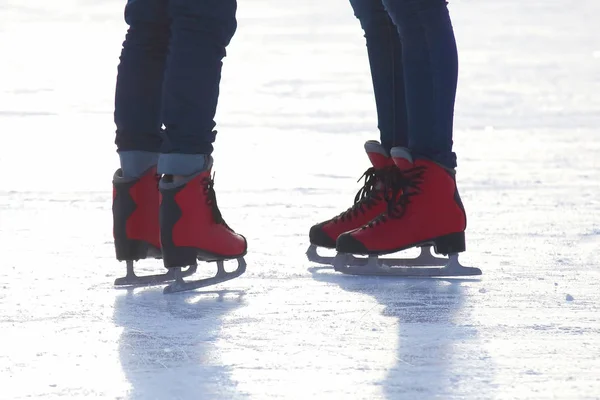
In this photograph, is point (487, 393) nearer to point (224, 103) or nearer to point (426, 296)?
point (426, 296)

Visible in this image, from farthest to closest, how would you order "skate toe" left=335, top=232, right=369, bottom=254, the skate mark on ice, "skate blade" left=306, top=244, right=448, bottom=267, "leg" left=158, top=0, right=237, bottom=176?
"skate blade" left=306, top=244, right=448, bottom=267
"skate toe" left=335, top=232, right=369, bottom=254
"leg" left=158, top=0, right=237, bottom=176
the skate mark on ice

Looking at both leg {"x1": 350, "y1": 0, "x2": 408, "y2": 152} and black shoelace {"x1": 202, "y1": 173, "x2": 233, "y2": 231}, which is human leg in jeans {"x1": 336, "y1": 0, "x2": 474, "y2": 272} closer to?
leg {"x1": 350, "y1": 0, "x2": 408, "y2": 152}

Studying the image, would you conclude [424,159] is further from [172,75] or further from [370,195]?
[172,75]

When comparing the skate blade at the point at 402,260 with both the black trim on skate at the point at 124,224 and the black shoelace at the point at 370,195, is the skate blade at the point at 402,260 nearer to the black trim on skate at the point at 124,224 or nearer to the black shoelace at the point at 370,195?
the black shoelace at the point at 370,195

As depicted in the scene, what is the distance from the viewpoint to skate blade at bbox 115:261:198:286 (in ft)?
8.62

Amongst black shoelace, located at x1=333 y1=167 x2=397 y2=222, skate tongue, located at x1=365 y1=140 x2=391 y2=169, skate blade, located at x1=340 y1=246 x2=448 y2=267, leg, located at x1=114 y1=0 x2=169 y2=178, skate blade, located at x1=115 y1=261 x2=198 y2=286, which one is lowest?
skate blade, located at x1=340 y1=246 x2=448 y2=267

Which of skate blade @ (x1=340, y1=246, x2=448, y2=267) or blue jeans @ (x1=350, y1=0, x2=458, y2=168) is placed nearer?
blue jeans @ (x1=350, y1=0, x2=458, y2=168)

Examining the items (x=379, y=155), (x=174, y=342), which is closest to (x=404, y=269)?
(x=379, y=155)

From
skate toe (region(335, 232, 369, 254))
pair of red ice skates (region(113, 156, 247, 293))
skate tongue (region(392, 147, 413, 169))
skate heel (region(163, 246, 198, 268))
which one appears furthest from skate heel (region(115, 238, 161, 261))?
skate tongue (region(392, 147, 413, 169))

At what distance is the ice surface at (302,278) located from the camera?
1867 millimetres

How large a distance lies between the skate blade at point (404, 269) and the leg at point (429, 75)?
23 centimetres

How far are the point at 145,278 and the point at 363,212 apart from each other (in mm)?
586

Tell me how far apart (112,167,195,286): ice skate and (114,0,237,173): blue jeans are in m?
0.07

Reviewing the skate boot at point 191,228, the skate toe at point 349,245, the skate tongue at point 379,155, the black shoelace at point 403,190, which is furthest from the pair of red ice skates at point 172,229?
the skate tongue at point 379,155
